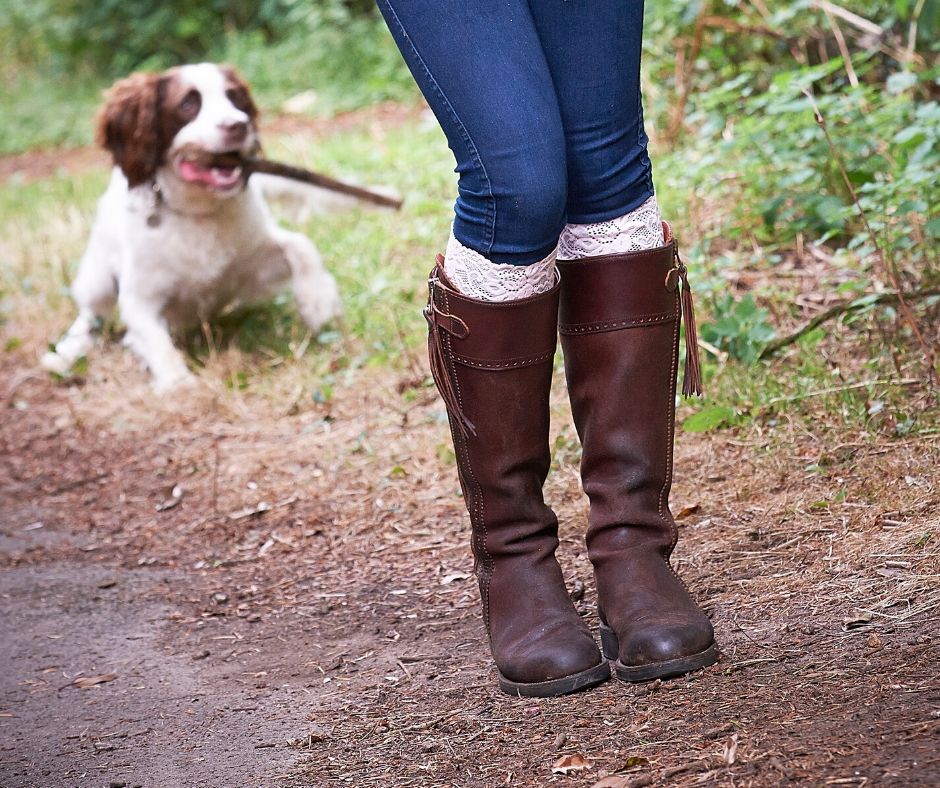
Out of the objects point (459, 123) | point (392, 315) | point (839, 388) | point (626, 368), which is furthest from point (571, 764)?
point (392, 315)

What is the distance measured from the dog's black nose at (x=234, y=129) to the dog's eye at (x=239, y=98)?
187 millimetres

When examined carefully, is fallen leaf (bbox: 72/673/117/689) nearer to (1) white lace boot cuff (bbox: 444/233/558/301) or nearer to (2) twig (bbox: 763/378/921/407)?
(1) white lace boot cuff (bbox: 444/233/558/301)

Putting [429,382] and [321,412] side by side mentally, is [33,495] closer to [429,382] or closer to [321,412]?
[321,412]

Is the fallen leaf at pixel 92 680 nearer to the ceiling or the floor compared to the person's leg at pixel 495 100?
nearer to the floor

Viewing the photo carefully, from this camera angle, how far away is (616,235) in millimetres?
1650

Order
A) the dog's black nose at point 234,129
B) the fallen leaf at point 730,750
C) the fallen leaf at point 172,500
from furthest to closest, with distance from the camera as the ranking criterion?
the dog's black nose at point 234,129
the fallen leaf at point 172,500
the fallen leaf at point 730,750

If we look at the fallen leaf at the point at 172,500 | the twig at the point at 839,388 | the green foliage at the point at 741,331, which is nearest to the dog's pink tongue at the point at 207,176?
the fallen leaf at the point at 172,500

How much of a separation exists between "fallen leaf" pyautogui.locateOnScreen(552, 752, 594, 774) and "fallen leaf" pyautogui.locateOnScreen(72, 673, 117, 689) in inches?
35.7

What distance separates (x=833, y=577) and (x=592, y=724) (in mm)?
549

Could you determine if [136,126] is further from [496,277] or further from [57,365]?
[496,277]

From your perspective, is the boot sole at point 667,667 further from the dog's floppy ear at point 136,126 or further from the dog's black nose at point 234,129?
the dog's floppy ear at point 136,126

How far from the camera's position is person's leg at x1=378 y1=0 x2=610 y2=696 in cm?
148

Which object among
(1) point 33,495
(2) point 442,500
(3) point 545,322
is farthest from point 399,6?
(1) point 33,495

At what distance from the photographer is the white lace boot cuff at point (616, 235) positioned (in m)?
1.65
